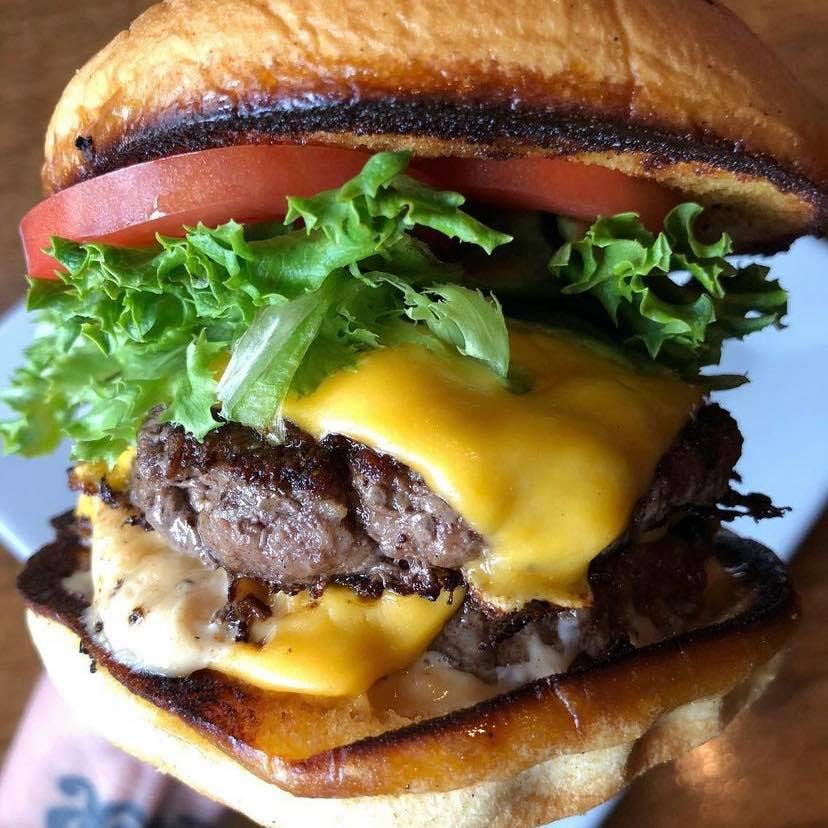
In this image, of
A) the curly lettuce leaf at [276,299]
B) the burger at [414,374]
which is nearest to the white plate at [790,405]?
the burger at [414,374]

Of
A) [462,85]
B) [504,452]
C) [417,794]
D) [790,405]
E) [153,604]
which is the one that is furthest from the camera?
[790,405]

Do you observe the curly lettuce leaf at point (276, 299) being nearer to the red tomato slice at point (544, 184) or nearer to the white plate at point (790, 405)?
the red tomato slice at point (544, 184)

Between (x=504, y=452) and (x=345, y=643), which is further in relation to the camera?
(x=345, y=643)

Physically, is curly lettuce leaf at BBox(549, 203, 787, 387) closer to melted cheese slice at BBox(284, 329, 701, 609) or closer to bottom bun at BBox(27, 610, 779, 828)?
melted cheese slice at BBox(284, 329, 701, 609)

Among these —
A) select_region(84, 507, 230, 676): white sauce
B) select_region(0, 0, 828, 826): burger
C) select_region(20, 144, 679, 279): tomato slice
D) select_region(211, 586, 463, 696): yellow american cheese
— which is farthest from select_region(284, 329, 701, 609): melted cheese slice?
select_region(84, 507, 230, 676): white sauce

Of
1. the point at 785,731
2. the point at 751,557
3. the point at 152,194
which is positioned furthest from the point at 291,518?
the point at 785,731

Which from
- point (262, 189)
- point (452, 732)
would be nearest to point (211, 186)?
point (262, 189)

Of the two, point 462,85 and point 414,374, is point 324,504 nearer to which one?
point 414,374
